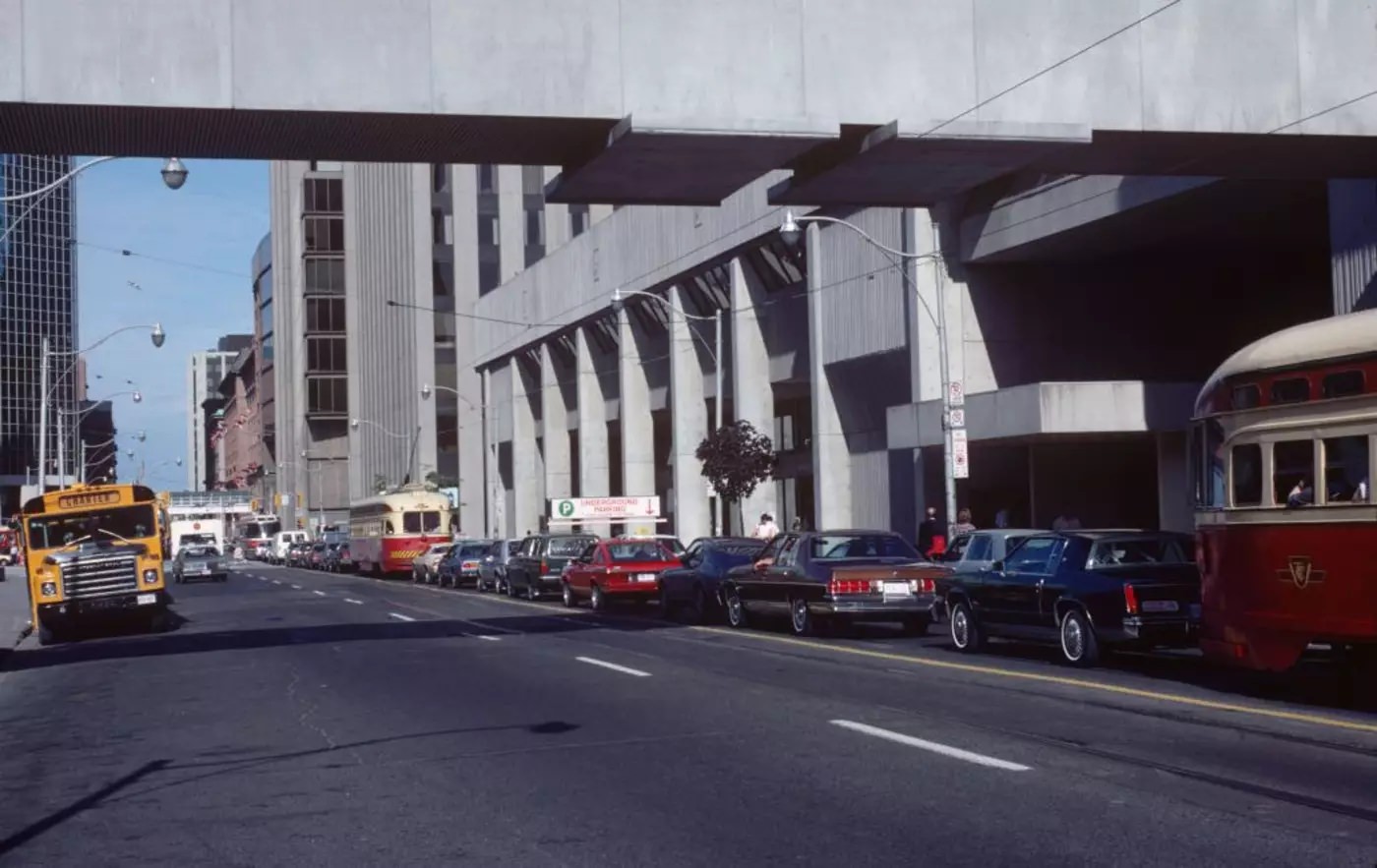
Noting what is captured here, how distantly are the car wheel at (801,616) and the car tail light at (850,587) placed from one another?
2.53 feet

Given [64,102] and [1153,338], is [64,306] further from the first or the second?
[64,102]

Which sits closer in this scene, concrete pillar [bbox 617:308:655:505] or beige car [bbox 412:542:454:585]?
beige car [bbox 412:542:454:585]

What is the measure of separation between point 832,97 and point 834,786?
11194 millimetres

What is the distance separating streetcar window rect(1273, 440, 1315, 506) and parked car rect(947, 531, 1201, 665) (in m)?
2.86

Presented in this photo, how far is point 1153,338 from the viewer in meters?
42.4

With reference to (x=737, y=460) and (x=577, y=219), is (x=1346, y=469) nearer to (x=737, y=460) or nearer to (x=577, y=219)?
(x=737, y=460)

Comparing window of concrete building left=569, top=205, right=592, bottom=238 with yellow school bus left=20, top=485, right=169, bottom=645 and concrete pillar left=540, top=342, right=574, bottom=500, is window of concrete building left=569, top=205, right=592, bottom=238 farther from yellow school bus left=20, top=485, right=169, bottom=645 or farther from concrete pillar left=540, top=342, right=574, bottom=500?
yellow school bus left=20, top=485, right=169, bottom=645

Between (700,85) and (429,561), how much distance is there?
3957cm

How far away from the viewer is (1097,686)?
15688 mm

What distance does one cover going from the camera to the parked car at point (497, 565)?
4406cm

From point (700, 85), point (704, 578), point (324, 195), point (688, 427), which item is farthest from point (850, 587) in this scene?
point (324, 195)

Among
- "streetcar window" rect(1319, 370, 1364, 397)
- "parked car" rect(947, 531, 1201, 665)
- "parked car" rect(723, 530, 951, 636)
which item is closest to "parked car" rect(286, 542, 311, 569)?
"parked car" rect(723, 530, 951, 636)

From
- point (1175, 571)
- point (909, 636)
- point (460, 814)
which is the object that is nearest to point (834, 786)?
point (460, 814)

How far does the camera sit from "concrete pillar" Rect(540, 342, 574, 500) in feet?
253
